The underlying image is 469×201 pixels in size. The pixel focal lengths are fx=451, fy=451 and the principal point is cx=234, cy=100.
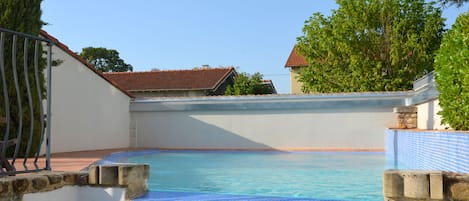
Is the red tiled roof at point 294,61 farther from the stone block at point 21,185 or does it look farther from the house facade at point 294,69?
the stone block at point 21,185

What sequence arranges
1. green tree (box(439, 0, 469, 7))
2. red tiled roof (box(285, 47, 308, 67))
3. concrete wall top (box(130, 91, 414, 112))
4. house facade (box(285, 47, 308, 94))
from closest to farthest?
1. green tree (box(439, 0, 469, 7))
2. concrete wall top (box(130, 91, 414, 112))
3. house facade (box(285, 47, 308, 94))
4. red tiled roof (box(285, 47, 308, 67))

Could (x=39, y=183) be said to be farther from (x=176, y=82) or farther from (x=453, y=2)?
(x=176, y=82)

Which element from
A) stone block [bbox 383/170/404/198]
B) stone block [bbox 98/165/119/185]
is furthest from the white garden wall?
stone block [bbox 383/170/404/198]

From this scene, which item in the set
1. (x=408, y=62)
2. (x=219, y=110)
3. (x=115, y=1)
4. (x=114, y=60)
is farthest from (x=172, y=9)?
(x=114, y=60)

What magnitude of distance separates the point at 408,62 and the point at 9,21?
16345 millimetres

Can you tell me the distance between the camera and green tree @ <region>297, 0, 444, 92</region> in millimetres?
20281

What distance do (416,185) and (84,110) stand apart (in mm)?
14042

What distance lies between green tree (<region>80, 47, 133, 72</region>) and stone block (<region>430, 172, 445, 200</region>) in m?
54.9

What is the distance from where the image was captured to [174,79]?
100ft

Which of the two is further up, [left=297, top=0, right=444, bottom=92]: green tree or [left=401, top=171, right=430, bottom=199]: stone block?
[left=297, top=0, right=444, bottom=92]: green tree

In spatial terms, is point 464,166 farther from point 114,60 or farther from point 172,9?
point 114,60

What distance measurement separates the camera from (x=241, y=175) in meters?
9.50

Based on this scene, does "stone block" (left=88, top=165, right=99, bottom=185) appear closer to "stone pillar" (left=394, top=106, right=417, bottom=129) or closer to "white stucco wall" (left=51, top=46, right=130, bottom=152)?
"white stucco wall" (left=51, top=46, right=130, bottom=152)

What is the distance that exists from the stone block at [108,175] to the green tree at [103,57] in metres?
53.1
